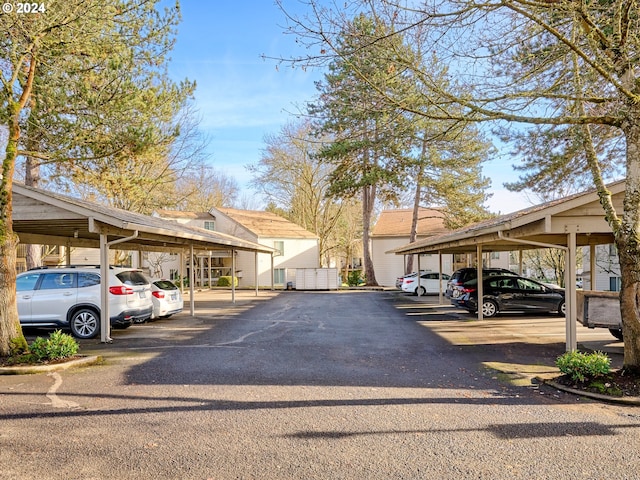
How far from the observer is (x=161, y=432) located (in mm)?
4555

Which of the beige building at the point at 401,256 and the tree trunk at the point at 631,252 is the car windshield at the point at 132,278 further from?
the beige building at the point at 401,256

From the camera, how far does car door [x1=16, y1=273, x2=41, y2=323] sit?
405 inches

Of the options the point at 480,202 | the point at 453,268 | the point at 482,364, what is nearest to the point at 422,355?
the point at 482,364

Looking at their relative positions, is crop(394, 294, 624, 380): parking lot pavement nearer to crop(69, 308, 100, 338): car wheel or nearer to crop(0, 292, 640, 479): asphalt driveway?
crop(0, 292, 640, 479): asphalt driveway

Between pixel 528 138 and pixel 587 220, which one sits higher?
pixel 528 138

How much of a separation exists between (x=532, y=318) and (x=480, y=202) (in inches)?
632

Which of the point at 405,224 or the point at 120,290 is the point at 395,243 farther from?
the point at 120,290

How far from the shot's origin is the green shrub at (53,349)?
7.49 metres

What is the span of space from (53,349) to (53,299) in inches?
132

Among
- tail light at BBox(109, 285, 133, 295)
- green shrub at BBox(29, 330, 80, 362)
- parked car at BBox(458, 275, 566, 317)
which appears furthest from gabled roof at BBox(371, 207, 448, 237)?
green shrub at BBox(29, 330, 80, 362)

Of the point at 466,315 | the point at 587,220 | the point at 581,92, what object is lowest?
the point at 466,315

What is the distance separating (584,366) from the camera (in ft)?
20.2

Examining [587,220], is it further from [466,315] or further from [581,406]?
[466,315]

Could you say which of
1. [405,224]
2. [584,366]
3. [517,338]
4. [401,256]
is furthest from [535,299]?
[405,224]
